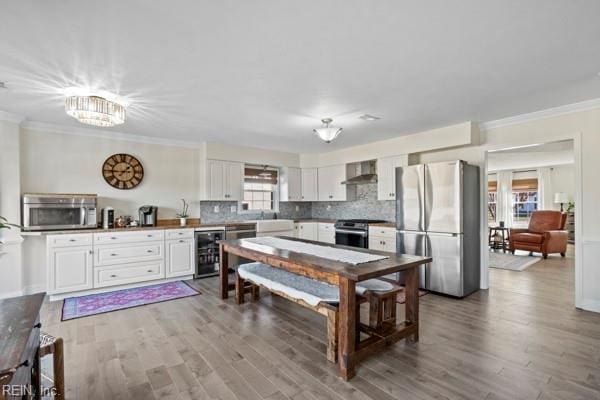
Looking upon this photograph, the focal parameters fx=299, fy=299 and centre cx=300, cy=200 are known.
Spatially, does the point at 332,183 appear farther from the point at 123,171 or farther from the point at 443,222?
the point at 123,171

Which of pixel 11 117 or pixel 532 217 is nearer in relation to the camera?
pixel 11 117

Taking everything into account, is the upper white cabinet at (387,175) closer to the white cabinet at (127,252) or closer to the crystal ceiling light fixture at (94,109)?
the white cabinet at (127,252)

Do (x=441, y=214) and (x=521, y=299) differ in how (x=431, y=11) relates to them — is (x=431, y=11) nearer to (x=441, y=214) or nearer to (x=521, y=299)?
(x=441, y=214)

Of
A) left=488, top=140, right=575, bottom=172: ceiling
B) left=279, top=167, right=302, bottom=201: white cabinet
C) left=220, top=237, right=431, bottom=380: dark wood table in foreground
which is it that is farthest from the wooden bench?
left=488, top=140, right=575, bottom=172: ceiling

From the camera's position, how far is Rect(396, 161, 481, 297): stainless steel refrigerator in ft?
12.9

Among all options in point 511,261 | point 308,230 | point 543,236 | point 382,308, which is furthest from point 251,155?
point 543,236

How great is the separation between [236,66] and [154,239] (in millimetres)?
3221

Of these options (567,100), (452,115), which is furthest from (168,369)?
(567,100)

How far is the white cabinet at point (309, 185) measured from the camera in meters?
6.69

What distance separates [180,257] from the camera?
15.8 feet

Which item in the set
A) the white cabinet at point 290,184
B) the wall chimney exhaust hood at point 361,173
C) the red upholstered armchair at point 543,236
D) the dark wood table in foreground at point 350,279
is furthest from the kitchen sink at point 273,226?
the red upholstered armchair at point 543,236

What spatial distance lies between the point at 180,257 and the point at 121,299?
3.45ft

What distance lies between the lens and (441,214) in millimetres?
4078

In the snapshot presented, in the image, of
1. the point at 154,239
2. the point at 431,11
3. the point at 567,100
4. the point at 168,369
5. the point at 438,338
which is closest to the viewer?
the point at 431,11
